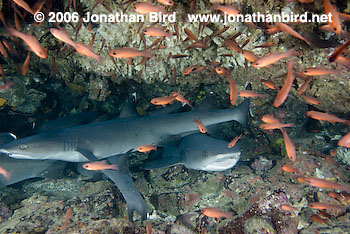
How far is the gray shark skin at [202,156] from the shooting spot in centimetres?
354

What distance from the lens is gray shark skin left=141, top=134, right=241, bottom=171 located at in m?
3.54

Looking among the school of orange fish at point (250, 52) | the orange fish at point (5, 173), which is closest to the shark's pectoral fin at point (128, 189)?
the school of orange fish at point (250, 52)

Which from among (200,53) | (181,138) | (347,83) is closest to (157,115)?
(181,138)

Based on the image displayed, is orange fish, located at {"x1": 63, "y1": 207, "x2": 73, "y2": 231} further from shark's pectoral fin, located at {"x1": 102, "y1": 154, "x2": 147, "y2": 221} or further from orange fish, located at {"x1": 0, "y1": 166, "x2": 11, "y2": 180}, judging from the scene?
orange fish, located at {"x1": 0, "y1": 166, "x2": 11, "y2": 180}

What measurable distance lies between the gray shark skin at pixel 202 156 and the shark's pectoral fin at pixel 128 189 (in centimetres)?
51

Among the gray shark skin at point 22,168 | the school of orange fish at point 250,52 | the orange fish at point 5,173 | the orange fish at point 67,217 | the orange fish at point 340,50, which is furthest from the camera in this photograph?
the gray shark skin at point 22,168

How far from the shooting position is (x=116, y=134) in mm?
4473

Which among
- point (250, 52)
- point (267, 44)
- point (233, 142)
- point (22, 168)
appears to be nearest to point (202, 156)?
point (233, 142)

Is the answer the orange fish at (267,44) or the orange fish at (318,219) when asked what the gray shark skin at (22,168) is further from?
the orange fish at (318,219)

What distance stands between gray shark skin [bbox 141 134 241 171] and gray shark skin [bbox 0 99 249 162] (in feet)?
1.61

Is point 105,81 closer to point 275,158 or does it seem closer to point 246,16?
point 246,16

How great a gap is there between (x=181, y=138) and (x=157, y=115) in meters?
0.80

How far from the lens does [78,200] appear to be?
11.1 feet

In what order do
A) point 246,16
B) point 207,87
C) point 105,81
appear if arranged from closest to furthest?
1. point 246,16
2. point 105,81
3. point 207,87
